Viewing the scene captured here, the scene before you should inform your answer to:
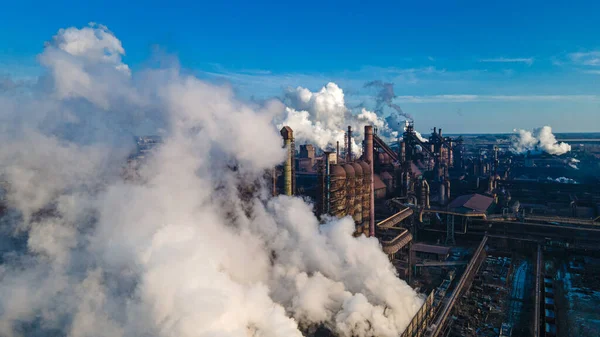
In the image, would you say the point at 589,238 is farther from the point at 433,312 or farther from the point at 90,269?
the point at 90,269

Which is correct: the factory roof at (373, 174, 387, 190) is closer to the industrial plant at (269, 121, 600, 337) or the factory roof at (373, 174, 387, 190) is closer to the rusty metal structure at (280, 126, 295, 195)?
the industrial plant at (269, 121, 600, 337)

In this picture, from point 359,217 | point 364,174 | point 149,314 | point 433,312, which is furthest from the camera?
point 364,174

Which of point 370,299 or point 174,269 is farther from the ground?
point 174,269

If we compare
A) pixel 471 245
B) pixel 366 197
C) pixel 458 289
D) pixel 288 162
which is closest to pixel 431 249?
pixel 471 245

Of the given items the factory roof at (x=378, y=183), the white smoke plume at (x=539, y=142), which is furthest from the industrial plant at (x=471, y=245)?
the white smoke plume at (x=539, y=142)

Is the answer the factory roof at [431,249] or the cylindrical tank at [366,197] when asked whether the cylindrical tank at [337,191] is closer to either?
the cylindrical tank at [366,197]

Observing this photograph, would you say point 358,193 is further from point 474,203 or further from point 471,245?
point 474,203

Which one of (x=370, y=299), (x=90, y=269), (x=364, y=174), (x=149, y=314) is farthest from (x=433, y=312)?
(x=90, y=269)
